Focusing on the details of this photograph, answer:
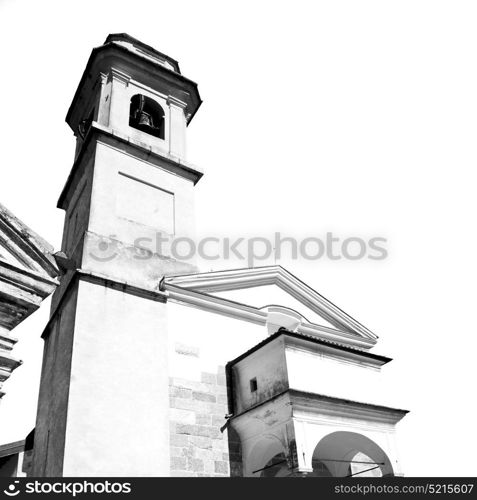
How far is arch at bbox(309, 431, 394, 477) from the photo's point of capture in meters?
8.84

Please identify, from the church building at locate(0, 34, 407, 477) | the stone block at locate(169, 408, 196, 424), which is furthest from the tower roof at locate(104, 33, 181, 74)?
the stone block at locate(169, 408, 196, 424)

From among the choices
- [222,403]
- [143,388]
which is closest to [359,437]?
[222,403]

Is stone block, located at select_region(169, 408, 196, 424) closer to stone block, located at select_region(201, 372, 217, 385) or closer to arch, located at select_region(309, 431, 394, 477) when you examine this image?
stone block, located at select_region(201, 372, 217, 385)

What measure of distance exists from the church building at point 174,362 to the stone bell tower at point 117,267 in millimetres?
26

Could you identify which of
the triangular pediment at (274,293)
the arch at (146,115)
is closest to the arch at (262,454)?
the triangular pediment at (274,293)

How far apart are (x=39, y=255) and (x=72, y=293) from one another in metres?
4.59

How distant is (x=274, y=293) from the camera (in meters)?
11.5

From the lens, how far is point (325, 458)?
9633mm

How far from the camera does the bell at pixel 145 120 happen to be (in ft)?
41.6

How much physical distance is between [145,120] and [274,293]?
513 cm

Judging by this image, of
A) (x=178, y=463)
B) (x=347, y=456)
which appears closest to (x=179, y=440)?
(x=178, y=463)

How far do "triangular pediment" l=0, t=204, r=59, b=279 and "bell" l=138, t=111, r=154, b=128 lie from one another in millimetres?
8267
